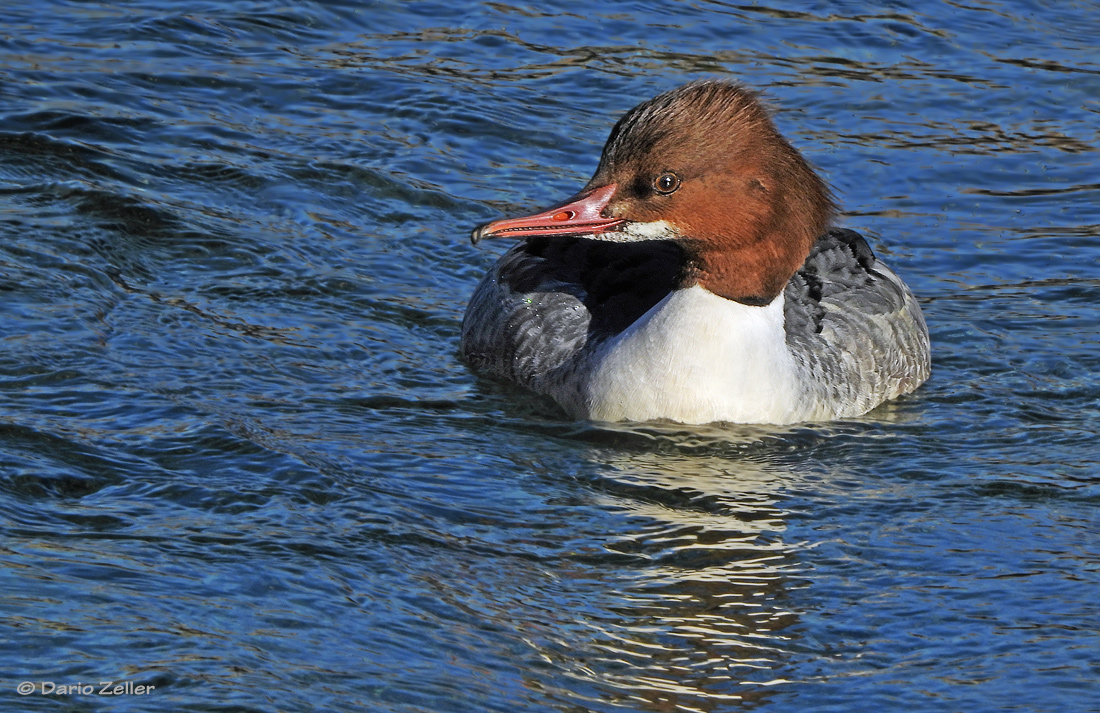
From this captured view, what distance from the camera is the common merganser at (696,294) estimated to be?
292 inches

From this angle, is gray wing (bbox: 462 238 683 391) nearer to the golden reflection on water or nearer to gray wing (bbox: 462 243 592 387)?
gray wing (bbox: 462 243 592 387)

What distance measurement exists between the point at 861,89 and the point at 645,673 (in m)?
7.25

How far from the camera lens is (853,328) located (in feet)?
27.5

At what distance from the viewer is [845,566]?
20.9 feet

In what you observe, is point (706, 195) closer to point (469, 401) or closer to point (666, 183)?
point (666, 183)

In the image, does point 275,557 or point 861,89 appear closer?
point 275,557

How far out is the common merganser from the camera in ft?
24.3

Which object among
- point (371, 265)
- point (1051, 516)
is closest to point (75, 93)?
point (371, 265)

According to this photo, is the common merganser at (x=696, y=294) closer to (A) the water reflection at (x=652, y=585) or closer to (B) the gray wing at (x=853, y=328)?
(B) the gray wing at (x=853, y=328)

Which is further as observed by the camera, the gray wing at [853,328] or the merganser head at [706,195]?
the gray wing at [853,328]

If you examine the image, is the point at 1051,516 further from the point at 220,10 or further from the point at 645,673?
the point at 220,10

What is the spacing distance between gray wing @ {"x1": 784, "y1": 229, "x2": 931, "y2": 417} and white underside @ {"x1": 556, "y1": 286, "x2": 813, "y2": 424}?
0.30 meters

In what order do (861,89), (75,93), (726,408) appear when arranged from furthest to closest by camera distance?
1. (861,89)
2. (75,93)
3. (726,408)

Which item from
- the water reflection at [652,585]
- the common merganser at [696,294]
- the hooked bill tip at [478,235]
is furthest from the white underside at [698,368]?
the hooked bill tip at [478,235]
